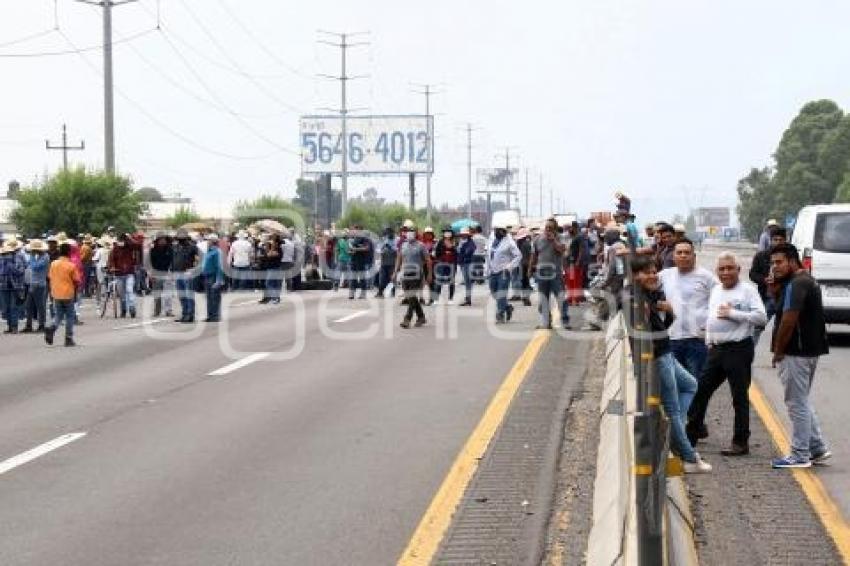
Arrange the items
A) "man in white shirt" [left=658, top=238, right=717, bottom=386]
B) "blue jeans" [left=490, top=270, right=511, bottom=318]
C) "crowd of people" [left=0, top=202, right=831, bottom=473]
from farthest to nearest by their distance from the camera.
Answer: "blue jeans" [left=490, top=270, right=511, bottom=318], "man in white shirt" [left=658, top=238, right=717, bottom=386], "crowd of people" [left=0, top=202, right=831, bottom=473]

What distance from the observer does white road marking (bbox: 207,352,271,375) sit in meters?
17.2

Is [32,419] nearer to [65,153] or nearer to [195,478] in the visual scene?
[195,478]

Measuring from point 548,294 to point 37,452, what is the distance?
12083mm

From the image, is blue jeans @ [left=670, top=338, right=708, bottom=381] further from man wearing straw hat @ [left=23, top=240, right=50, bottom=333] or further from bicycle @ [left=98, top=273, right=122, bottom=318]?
bicycle @ [left=98, top=273, right=122, bottom=318]

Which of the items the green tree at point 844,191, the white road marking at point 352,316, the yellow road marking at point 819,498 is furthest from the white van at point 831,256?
the green tree at point 844,191

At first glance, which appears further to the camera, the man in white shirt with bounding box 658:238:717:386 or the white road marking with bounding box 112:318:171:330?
the white road marking with bounding box 112:318:171:330

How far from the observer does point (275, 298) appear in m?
33.0

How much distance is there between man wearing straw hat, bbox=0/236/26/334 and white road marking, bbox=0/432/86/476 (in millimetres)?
13184

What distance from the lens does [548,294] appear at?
866 inches

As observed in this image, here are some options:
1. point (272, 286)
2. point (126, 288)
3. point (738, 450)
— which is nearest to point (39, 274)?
point (126, 288)

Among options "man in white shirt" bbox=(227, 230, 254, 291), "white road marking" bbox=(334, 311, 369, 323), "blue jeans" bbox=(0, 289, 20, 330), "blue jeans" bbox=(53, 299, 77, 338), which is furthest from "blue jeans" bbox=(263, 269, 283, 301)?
"blue jeans" bbox=(53, 299, 77, 338)

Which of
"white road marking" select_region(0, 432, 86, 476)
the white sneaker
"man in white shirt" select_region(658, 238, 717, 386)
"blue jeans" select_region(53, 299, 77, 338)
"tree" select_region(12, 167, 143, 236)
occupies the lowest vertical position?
"white road marking" select_region(0, 432, 86, 476)

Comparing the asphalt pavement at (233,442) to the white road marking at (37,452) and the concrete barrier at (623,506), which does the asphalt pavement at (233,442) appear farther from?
the concrete barrier at (623,506)

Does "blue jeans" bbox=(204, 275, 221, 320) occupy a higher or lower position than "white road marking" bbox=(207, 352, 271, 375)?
higher
